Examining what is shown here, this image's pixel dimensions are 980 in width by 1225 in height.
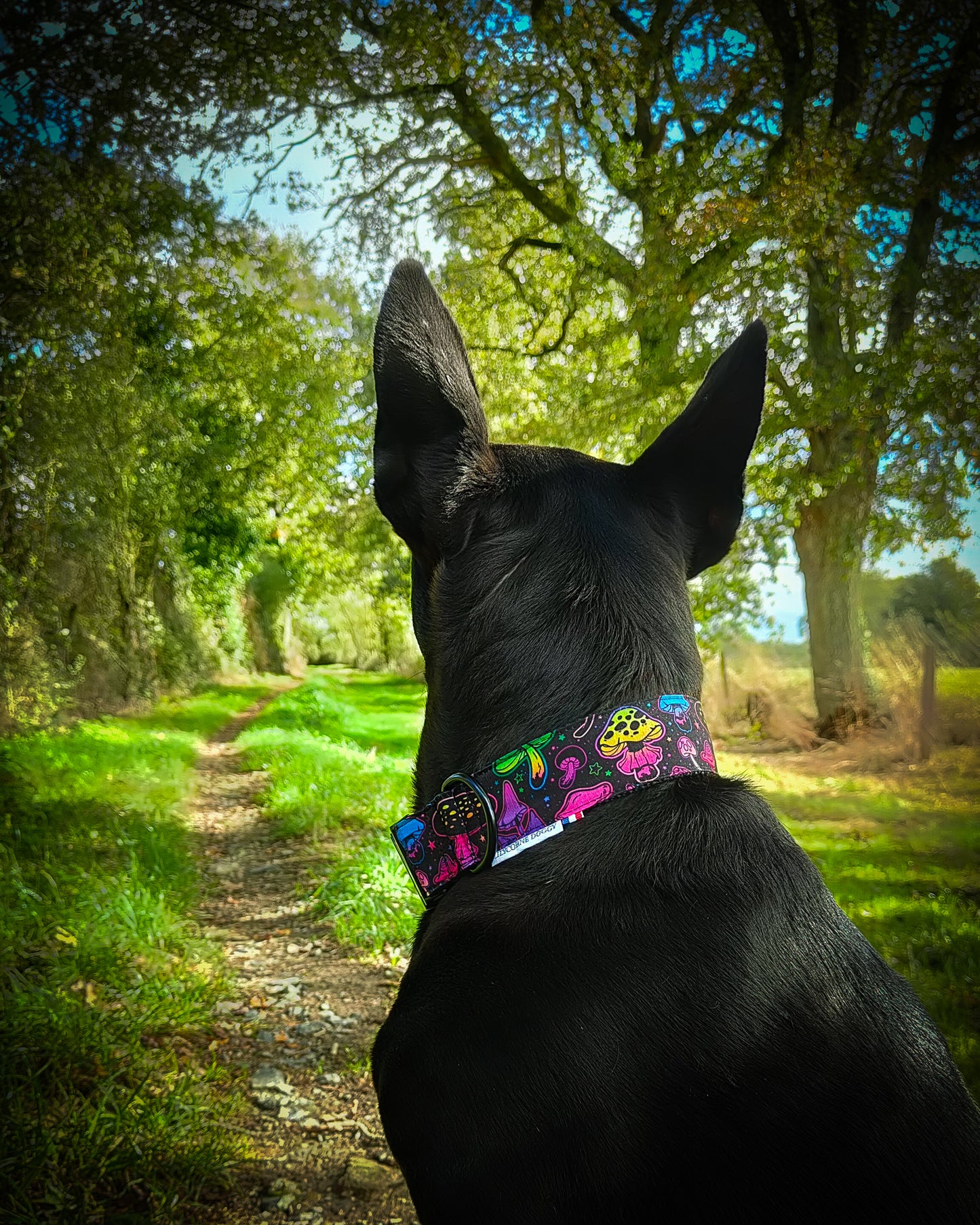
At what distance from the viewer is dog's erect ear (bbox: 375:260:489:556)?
1520mm

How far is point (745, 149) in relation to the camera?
518 cm

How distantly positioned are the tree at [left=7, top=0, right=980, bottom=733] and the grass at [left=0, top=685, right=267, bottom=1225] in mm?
4703

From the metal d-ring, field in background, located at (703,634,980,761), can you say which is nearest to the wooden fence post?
field in background, located at (703,634,980,761)

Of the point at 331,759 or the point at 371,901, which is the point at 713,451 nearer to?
the point at 371,901

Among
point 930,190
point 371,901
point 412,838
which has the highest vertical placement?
point 930,190

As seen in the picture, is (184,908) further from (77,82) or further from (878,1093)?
(77,82)

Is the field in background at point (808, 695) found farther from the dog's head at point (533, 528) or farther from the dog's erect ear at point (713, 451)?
the dog's head at point (533, 528)

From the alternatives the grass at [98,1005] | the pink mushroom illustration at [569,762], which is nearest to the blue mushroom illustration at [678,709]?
the pink mushroom illustration at [569,762]

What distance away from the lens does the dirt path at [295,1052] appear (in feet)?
7.77

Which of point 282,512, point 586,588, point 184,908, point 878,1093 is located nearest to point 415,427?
point 586,588

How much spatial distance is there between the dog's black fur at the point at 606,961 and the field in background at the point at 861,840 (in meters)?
0.71

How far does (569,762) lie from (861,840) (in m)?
4.23

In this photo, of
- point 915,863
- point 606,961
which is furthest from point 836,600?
point 606,961

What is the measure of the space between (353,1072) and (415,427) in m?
2.86
